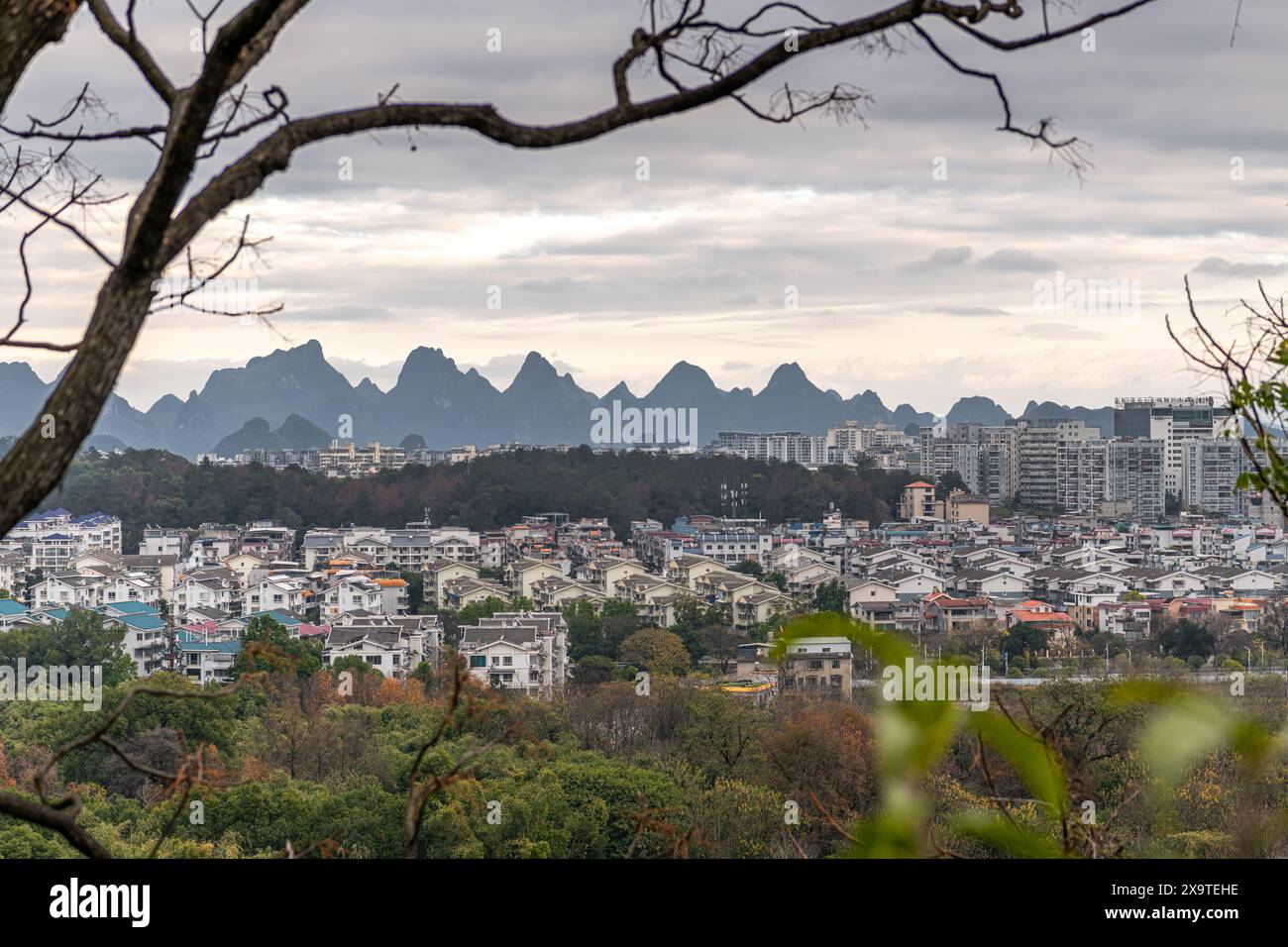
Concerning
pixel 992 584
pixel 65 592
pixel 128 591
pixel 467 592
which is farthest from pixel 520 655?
pixel 992 584

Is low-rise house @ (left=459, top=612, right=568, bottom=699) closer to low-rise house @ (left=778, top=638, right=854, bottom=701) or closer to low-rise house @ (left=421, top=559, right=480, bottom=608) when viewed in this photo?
low-rise house @ (left=778, top=638, right=854, bottom=701)

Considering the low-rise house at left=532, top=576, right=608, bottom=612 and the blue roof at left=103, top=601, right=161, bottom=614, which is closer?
the blue roof at left=103, top=601, right=161, bottom=614

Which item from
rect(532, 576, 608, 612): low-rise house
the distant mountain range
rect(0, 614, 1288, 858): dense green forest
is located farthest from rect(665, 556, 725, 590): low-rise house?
the distant mountain range

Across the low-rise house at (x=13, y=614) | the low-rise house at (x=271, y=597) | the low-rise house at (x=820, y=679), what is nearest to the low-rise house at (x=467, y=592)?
the low-rise house at (x=271, y=597)

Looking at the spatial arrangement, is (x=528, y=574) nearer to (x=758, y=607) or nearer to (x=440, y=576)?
(x=440, y=576)
